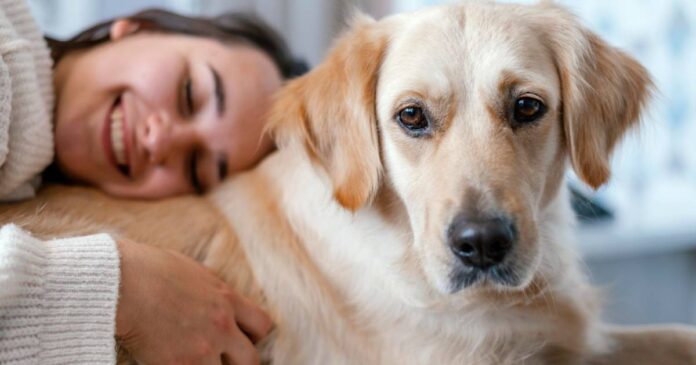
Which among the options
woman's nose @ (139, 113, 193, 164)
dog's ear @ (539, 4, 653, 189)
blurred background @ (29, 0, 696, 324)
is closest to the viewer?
dog's ear @ (539, 4, 653, 189)

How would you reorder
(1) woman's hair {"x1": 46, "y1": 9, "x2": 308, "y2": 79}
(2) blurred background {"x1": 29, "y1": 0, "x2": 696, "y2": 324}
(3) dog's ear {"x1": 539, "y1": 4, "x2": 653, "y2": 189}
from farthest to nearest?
1. (2) blurred background {"x1": 29, "y1": 0, "x2": 696, "y2": 324}
2. (1) woman's hair {"x1": 46, "y1": 9, "x2": 308, "y2": 79}
3. (3) dog's ear {"x1": 539, "y1": 4, "x2": 653, "y2": 189}

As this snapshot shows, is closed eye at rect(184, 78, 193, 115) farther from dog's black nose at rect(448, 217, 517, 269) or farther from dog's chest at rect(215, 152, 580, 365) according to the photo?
dog's black nose at rect(448, 217, 517, 269)

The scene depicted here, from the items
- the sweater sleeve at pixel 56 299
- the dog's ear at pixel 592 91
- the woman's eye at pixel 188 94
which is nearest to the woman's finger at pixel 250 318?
the sweater sleeve at pixel 56 299

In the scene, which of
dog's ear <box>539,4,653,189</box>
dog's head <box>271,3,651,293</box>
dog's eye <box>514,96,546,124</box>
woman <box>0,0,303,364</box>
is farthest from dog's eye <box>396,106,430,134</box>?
woman <box>0,0,303,364</box>

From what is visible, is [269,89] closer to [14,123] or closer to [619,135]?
[14,123]

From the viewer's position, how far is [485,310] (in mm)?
1282

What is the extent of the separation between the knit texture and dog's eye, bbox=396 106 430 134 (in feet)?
2.17

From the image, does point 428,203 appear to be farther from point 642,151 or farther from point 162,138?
point 642,151

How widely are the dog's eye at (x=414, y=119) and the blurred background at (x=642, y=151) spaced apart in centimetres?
137

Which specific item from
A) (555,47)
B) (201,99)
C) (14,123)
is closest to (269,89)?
(201,99)

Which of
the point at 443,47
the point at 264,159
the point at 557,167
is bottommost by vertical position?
the point at 264,159

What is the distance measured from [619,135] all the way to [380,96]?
422 mm

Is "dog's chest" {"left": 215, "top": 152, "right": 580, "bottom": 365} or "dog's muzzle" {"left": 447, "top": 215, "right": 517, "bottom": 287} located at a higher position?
"dog's muzzle" {"left": 447, "top": 215, "right": 517, "bottom": 287}

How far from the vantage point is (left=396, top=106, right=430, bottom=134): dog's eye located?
3.97 feet
